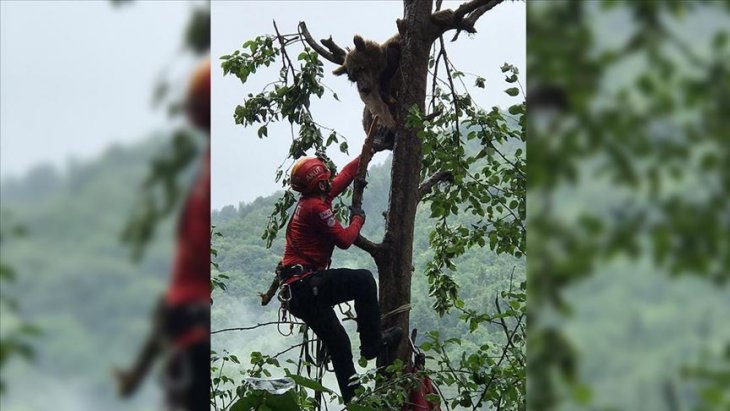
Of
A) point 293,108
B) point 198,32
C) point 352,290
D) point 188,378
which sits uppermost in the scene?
point 293,108

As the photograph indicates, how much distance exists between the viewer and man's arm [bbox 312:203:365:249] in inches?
143

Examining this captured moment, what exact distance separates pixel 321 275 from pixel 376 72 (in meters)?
0.87

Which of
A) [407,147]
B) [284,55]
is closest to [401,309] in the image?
[407,147]

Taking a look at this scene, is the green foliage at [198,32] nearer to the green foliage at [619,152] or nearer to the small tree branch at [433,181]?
the green foliage at [619,152]

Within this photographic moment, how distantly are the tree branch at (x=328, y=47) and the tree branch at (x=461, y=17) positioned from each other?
489mm

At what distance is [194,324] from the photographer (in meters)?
0.58

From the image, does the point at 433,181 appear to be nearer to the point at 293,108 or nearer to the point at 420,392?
the point at 420,392

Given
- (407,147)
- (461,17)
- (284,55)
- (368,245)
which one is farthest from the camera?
(284,55)

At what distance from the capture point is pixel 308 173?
3826 millimetres

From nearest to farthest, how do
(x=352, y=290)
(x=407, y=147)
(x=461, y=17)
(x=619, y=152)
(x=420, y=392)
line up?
(x=619, y=152) < (x=420, y=392) < (x=461, y=17) < (x=407, y=147) < (x=352, y=290)

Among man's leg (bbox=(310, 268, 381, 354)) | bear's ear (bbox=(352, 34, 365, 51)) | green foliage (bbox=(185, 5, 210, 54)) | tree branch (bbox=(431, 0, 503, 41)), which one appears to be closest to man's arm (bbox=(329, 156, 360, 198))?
man's leg (bbox=(310, 268, 381, 354))

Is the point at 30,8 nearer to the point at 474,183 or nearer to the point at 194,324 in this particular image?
the point at 194,324

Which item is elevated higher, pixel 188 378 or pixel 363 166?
pixel 363 166

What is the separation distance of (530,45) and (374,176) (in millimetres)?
7732
